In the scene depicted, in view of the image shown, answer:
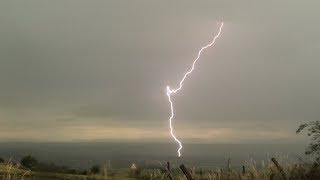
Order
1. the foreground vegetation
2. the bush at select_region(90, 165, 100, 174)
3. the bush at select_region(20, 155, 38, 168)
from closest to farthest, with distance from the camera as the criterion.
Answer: the foreground vegetation, the bush at select_region(90, 165, 100, 174), the bush at select_region(20, 155, 38, 168)

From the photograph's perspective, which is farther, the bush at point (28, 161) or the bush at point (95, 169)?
the bush at point (28, 161)

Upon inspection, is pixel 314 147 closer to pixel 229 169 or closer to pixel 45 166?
pixel 229 169

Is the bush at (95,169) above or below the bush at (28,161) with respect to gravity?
below

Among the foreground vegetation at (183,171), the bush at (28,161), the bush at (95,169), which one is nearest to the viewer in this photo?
the foreground vegetation at (183,171)

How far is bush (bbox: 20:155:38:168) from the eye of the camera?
42088 mm

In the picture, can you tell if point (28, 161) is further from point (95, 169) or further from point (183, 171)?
point (183, 171)

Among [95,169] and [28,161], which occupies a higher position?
[28,161]

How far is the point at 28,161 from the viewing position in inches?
1687

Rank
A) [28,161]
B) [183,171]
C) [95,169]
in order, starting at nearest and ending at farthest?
[183,171] → [95,169] → [28,161]

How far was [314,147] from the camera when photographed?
108 feet

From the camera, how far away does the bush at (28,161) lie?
42088mm

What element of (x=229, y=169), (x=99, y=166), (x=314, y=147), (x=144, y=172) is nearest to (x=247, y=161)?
(x=229, y=169)

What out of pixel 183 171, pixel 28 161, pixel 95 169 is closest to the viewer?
pixel 183 171

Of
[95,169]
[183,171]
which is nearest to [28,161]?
[95,169]
